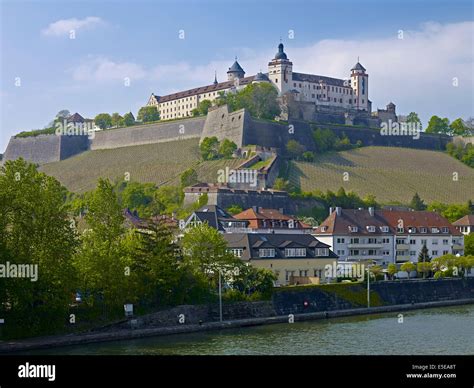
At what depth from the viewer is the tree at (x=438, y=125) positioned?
96.1m

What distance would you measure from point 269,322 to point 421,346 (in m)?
8.29

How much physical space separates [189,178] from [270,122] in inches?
585

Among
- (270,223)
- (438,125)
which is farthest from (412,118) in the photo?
(270,223)

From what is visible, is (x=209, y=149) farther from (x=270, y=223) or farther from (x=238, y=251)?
(x=238, y=251)

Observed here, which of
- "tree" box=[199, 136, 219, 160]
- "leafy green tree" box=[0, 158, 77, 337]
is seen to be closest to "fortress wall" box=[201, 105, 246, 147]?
"tree" box=[199, 136, 219, 160]

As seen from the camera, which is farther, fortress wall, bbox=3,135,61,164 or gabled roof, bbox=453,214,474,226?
fortress wall, bbox=3,135,61,164

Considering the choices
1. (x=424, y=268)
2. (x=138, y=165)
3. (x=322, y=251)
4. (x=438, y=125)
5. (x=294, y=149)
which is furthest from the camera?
(x=438, y=125)

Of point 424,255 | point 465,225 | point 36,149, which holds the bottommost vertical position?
point 424,255

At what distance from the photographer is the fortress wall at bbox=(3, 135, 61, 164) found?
90812mm

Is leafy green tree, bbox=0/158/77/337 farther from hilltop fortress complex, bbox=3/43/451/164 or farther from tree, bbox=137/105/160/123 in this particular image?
tree, bbox=137/105/160/123

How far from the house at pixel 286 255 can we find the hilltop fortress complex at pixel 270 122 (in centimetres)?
3899

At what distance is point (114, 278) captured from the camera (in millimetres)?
26141

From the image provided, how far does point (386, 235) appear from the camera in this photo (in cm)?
4694
